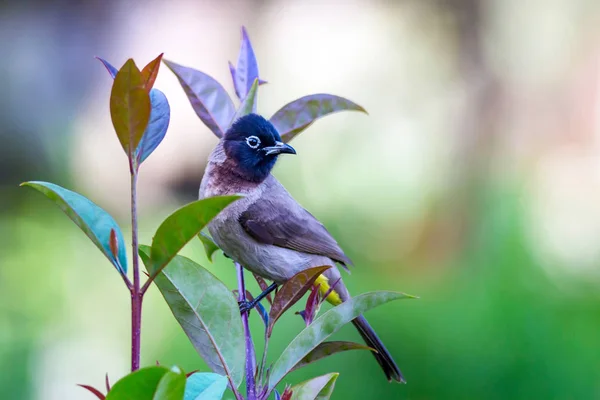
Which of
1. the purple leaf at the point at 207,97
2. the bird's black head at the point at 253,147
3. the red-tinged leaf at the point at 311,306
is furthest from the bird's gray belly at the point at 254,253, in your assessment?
the red-tinged leaf at the point at 311,306

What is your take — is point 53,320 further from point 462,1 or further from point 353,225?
point 462,1

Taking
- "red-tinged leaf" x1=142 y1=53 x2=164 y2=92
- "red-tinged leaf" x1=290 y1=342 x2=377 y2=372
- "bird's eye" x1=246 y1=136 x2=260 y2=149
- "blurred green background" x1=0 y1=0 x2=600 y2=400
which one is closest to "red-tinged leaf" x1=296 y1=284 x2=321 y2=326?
"red-tinged leaf" x1=290 y1=342 x2=377 y2=372

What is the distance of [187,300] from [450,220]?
2.48 m

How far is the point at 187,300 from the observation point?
0.76 meters

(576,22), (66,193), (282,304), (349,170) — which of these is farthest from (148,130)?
(576,22)

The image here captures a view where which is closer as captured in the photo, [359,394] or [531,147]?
[359,394]

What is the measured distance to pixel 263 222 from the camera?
1.57 m

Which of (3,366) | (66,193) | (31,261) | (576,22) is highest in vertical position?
(576,22)

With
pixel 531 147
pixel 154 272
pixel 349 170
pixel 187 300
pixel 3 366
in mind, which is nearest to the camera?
pixel 154 272

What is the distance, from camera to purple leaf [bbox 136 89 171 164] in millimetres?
687

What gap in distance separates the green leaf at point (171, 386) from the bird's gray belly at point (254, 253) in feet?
2.78

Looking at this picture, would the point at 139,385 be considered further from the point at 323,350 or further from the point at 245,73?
the point at 245,73

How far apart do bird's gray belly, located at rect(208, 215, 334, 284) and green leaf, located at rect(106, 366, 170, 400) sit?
84cm

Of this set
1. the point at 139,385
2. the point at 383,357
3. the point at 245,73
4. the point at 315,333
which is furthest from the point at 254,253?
the point at 139,385
